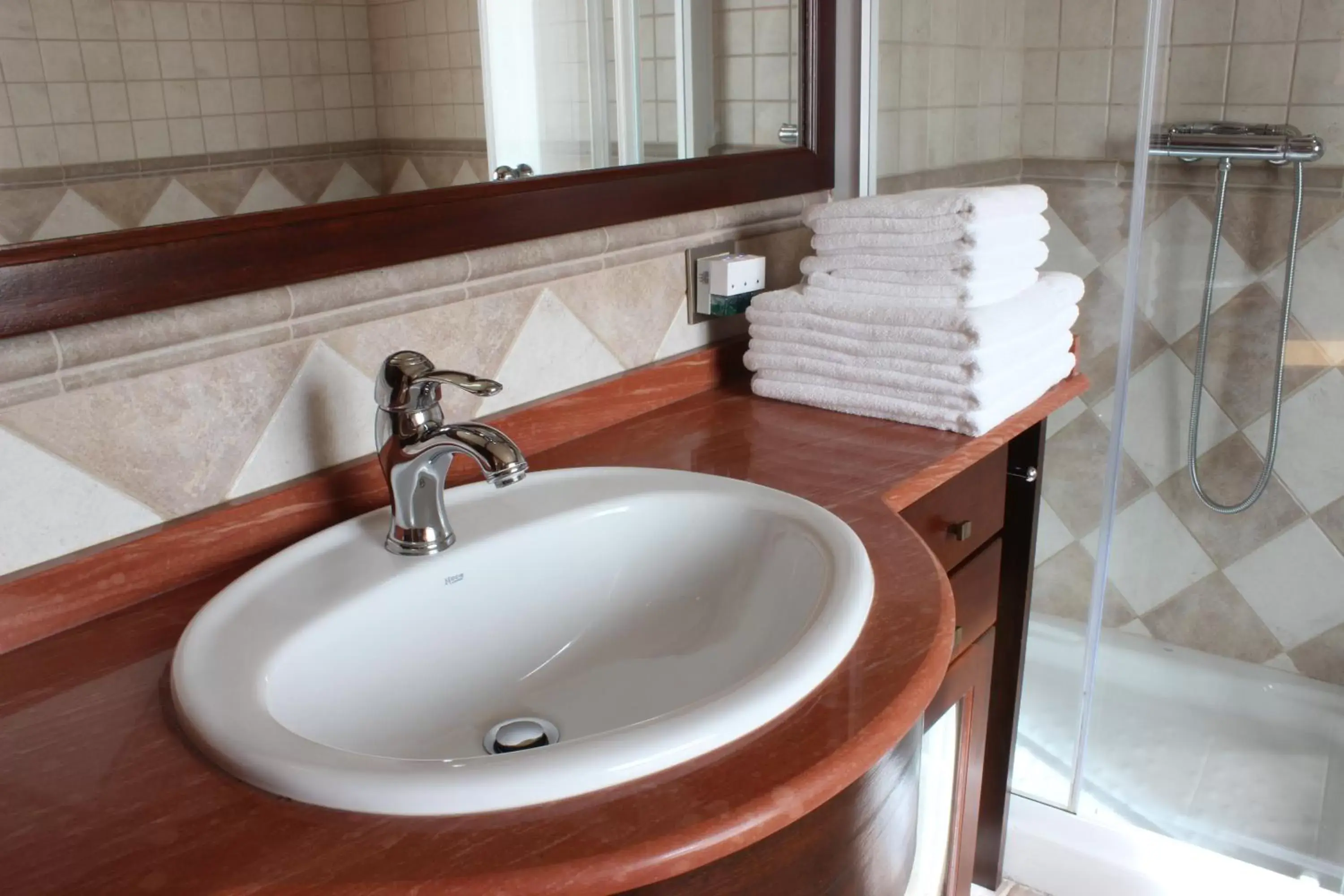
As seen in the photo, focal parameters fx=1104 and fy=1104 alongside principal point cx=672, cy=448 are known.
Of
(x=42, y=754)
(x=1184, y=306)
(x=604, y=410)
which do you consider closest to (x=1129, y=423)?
(x=1184, y=306)

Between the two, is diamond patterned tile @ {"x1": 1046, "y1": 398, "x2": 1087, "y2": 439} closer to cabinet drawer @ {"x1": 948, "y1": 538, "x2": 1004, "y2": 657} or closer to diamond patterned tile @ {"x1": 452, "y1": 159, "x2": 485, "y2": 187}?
cabinet drawer @ {"x1": 948, "y1": 538, "x2": 1004, "y2": 657}

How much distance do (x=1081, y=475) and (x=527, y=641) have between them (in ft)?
4.60

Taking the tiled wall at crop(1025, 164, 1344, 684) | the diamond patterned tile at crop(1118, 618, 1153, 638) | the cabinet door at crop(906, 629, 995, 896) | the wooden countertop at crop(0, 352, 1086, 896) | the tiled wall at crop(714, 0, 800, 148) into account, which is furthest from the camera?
the diamond patterned tile at crop(1118, 618, 1153, 638)

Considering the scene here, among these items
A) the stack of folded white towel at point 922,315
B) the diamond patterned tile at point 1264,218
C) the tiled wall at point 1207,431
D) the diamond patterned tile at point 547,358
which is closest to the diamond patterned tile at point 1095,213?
the tiled wall at point 1207,431

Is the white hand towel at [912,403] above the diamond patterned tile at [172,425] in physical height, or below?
below

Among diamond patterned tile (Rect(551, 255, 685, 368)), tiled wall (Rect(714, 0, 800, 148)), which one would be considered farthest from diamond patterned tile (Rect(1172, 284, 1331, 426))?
diamond patterned tile (Rect(551, 255, 685, 368))

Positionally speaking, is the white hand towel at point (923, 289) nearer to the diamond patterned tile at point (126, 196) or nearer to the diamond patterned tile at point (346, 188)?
the diamond patterned tile at point (346, 188)

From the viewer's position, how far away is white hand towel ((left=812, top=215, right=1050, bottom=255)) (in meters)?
1.20

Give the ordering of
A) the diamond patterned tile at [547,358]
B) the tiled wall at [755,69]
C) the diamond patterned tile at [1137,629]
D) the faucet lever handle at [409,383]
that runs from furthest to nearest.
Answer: the diamond patterned tile at [1137,629], the tiled wall at [755,69], the diamond patterned tile at [547,358], the faucet lever handle at [409,383]

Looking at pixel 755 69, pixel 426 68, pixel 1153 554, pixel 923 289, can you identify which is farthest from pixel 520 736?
pixel 1153 554

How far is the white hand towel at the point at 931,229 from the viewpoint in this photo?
3.92 feet

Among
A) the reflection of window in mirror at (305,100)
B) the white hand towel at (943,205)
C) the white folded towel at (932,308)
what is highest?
the reflection of window in mirror at (305,100)

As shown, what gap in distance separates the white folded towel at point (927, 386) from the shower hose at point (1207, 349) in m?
0.81

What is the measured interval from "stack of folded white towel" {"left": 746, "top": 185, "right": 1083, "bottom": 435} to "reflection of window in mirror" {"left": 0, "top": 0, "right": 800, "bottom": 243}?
243mm
